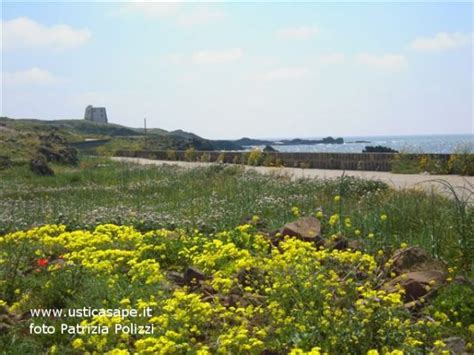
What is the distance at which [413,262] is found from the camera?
6.23 m

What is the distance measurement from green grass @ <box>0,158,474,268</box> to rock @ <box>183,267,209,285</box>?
204 cm

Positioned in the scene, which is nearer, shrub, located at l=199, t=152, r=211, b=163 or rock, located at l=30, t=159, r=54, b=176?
rock, located at l=30, t=159, r=54, b=176

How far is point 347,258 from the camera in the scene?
19.9ft

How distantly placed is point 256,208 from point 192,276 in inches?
186

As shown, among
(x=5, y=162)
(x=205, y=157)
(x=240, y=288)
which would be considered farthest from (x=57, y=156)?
(x=240, y=288)

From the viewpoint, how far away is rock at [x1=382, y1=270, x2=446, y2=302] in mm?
5590

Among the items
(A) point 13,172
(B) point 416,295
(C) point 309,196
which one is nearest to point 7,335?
(B) point 416,295

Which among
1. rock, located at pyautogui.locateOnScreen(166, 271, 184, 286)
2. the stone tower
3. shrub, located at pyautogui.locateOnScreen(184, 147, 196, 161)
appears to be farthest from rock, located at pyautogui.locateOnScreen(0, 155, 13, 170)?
the stone tower

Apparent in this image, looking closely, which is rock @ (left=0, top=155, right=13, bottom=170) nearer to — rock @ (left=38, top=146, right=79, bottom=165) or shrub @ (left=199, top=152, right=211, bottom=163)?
rock @ (left=38, top=146, right=79, bottom=165)

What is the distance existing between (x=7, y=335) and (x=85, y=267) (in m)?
1.39

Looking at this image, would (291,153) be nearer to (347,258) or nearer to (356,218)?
(356,218)

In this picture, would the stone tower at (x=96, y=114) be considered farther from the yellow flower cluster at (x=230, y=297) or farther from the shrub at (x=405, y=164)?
the yellow flower cluster at (x=230, y=297)

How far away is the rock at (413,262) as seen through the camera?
6.16 metres

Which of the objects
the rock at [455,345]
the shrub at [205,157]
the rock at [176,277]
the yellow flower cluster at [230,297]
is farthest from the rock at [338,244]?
the shrub at [205,157]
